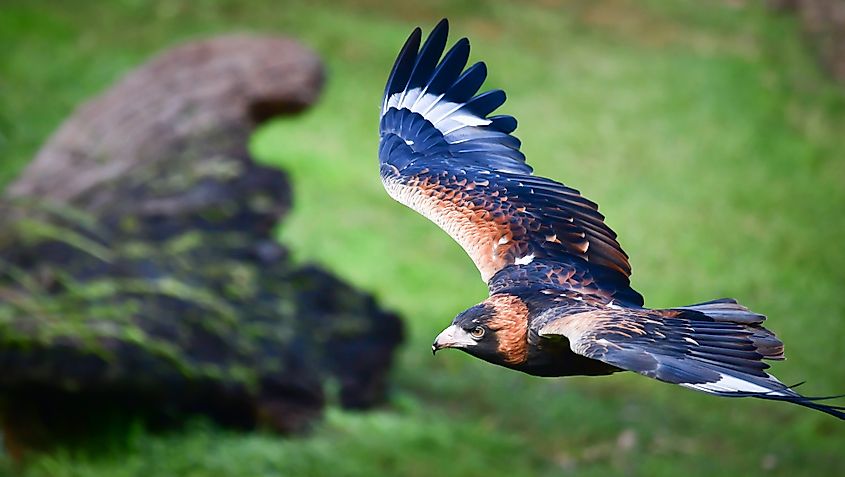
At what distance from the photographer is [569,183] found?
10625 millimetres

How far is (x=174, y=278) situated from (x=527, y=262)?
115 inches

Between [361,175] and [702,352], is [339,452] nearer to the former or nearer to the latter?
[702,352]

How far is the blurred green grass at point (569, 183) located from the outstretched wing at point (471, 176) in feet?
7.98

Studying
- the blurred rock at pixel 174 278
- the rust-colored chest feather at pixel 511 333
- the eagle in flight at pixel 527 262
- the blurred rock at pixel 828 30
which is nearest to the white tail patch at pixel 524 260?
the eagle in flight at pixel 527 262

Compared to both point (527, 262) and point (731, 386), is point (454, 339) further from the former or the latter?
point (731, 386)

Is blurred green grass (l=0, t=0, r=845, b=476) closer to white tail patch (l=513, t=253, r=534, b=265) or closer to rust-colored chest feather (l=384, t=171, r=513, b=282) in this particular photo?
rust-colored chest feather (l=384, t=171, r=513, b=282)

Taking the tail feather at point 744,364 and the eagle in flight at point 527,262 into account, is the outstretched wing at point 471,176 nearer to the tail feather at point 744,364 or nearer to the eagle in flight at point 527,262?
the eagle in flight at point 527,262

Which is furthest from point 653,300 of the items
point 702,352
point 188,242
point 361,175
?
point 702,352

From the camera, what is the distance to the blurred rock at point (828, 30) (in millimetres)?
13023

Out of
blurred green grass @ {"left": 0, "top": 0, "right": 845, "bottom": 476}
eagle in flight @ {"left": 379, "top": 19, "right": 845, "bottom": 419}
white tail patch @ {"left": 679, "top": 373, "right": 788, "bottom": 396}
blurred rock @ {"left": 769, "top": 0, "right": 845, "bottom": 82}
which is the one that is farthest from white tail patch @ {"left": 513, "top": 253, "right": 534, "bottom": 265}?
blurred rock @ {"left": 769, "top": 0, "right": 845, "bottom": 82}

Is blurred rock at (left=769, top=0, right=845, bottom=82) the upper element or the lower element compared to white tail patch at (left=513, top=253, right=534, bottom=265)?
upper

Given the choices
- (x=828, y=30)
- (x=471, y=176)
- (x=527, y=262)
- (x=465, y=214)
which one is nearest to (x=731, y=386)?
(x=527, y=262)

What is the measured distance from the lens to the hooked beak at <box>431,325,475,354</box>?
353cm

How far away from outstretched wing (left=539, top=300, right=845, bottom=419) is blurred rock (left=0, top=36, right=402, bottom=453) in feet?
10.6
